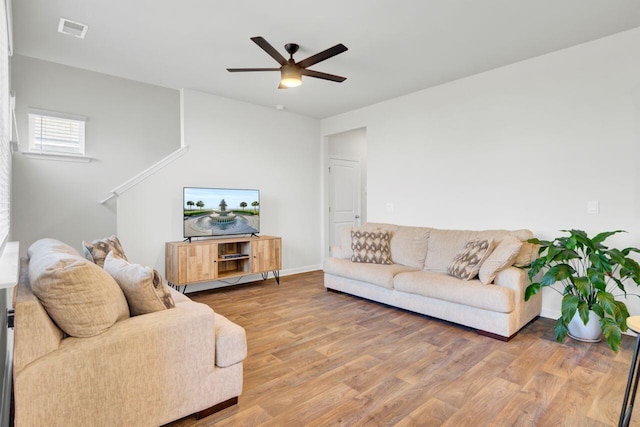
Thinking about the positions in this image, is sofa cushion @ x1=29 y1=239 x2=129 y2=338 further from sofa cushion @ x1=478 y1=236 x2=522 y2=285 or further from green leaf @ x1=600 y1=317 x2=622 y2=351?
green leaf @ x1=600 y1=317 x2=622 y2=351

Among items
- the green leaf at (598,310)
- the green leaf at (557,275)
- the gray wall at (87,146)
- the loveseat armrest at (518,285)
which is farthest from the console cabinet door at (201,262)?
the green leaf at (598,310)

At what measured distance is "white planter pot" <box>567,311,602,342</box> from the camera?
2.78 meters

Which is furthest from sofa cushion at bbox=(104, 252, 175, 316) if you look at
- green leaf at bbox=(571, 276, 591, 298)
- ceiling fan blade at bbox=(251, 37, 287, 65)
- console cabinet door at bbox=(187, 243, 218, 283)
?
green leaf at bbox=(571, 276, 591, 298)

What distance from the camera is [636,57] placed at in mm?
2934

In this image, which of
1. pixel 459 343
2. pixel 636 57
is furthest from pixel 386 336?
pixel 636 57

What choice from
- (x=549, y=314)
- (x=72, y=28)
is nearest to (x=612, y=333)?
(x=549, y=314)

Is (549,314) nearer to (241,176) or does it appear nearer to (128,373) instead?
(128,373)

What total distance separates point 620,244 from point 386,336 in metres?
2.27

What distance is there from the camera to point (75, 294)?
4.90ft

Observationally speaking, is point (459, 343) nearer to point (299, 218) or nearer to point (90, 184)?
point (299, 218)

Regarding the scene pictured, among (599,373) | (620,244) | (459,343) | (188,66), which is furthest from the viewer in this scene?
(188,66)

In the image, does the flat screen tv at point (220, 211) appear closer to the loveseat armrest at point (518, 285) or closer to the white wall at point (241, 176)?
the white wall at point (241, 176)

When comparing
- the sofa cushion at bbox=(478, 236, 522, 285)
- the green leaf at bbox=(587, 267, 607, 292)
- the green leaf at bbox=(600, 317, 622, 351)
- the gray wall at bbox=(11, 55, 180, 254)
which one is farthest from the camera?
the gray wall at bbox=(11, 55, 180, 254)

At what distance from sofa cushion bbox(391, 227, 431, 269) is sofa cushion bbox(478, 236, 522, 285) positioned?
95 cm
